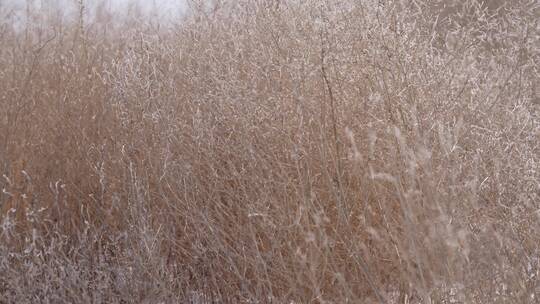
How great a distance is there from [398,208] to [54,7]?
2.71 m

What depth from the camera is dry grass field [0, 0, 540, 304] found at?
1.81 metres

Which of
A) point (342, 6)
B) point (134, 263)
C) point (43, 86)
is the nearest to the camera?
point (134, 263)

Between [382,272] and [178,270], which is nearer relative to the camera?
[382,272]

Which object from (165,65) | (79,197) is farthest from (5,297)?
(165,65)

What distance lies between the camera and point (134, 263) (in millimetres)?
2080

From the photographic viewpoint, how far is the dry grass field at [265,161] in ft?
5.94

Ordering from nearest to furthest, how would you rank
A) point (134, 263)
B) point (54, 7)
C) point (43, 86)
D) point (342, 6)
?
point (134, 263) < point (342, 6) < point (43, 86) < point (54, 7)

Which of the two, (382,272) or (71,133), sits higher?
(71,133)

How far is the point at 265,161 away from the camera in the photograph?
1.96 metres

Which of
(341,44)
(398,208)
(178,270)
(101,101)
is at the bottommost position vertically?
(178,270)

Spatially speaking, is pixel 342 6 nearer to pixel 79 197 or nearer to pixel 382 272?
pixel 382 272

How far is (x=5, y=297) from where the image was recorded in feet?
7.02

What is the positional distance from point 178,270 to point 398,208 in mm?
787

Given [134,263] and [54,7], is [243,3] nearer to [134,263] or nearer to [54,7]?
[134,263]
